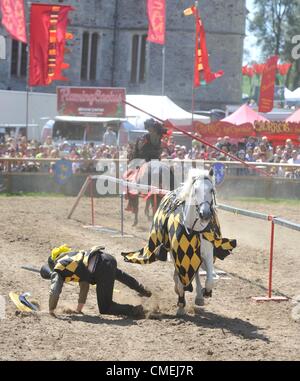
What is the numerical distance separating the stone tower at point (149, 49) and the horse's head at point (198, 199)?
138 feet

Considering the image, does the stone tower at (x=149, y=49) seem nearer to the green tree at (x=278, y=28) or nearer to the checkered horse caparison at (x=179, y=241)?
the green tree at (x=278, y=28)

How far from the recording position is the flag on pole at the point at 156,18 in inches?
1288

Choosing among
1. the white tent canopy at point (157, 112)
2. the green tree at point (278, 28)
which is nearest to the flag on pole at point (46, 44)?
the white tent canopy at point (157, 112)

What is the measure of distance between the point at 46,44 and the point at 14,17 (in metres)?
3.35

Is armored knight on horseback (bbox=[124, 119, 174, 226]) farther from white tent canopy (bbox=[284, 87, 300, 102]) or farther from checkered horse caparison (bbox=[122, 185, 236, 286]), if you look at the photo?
white tent canopy (bbox=[284, 87, 300, 102])

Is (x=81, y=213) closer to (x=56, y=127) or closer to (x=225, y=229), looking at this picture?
(x=225, y=229)

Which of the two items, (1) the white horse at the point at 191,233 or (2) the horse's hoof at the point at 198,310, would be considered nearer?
(1) the white horse at the point at 191,233

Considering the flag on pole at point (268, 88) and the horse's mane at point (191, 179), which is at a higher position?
the flag on pole at point (268, 88)

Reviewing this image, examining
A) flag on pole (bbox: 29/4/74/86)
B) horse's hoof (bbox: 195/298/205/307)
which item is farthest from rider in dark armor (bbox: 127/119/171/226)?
flag on pole (bbox: 29/4/74/86)

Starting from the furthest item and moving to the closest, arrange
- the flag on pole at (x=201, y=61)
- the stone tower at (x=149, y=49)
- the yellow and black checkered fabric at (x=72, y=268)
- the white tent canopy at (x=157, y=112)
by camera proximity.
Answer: the stone tower at (x=149, y=49) < the white tent canopy at (x=157, y=112) < the flag on pole at (x=201, y=61) < the yellow and black checkered fabric at (x=72, y=268)

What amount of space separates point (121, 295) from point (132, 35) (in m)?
43.2

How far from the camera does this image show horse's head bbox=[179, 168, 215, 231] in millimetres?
8375

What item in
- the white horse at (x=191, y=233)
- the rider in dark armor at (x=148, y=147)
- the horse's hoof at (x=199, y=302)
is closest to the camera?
the white horse at (x=191, y=233)
